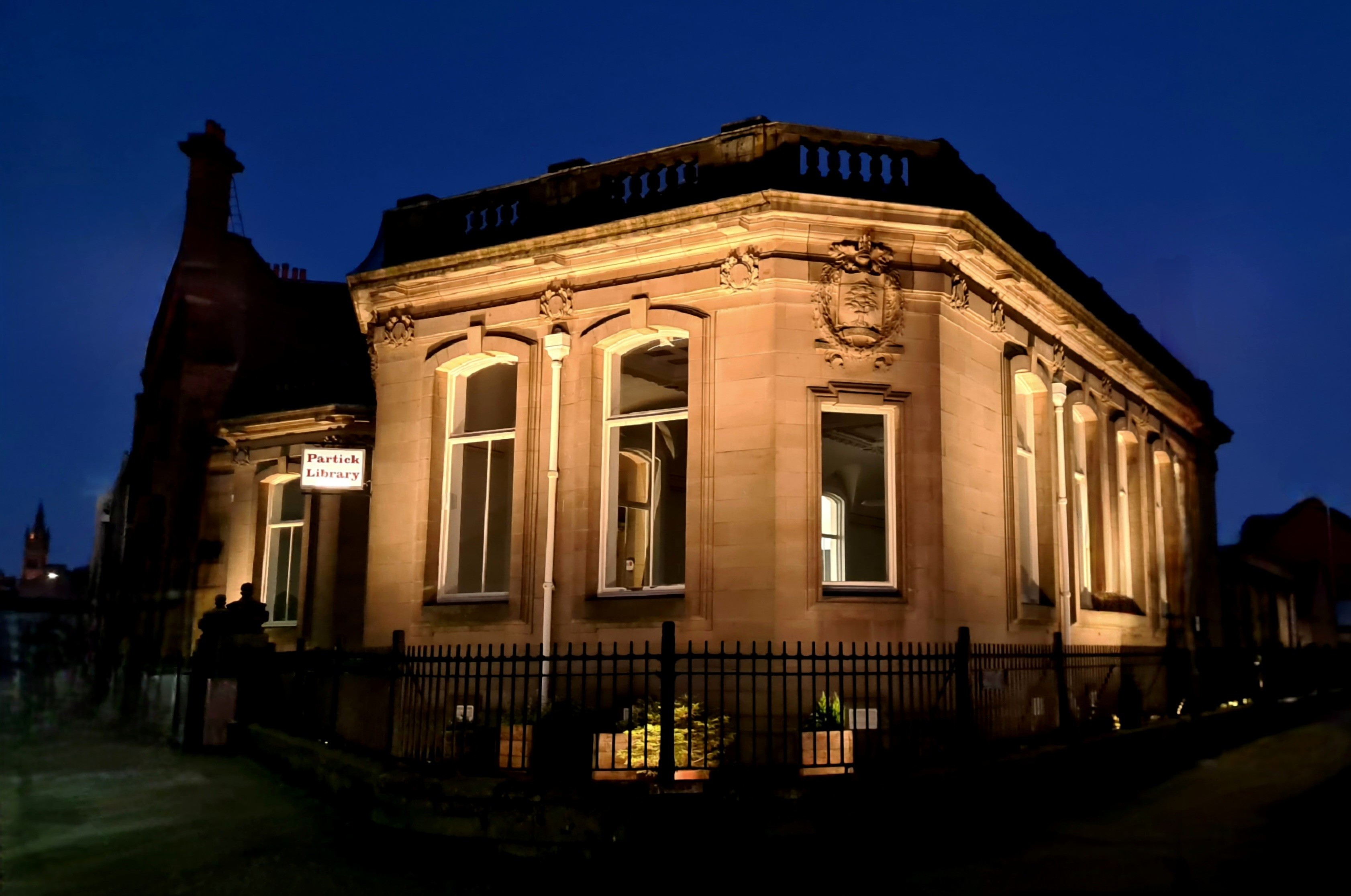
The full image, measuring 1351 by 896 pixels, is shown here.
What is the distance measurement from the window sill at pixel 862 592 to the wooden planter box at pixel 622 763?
3085 millimetres

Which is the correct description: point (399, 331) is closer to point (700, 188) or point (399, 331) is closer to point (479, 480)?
point (479, 480)

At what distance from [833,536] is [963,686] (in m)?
4.61

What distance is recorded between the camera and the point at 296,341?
1346 inches

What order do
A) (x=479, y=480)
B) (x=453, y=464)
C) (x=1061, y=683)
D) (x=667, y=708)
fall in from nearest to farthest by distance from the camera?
(x=667, y=708) → (x=1061, y=683) → (x=453, y=464) → (x=479, y=480)

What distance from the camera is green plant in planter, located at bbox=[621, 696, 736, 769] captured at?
35.2 feet

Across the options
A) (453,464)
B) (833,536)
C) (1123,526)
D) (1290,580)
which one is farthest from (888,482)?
(1290,580)

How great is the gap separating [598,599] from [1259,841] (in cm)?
757

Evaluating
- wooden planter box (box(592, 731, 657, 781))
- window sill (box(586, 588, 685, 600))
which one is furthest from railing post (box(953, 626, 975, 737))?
window sill (box(586, 588, 685, 600))

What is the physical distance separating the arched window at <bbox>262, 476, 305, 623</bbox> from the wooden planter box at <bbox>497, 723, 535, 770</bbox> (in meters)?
13.3

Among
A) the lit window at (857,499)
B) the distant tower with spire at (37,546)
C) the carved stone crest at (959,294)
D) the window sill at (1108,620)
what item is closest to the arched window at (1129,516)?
the window sill at (1108,620)

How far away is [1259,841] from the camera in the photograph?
970 cm

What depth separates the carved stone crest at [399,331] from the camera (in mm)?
16812

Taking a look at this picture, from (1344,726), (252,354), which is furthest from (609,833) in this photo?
(252,354)

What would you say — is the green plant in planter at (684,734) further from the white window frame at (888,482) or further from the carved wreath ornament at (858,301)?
the carved wreath ornament at (858,301)
